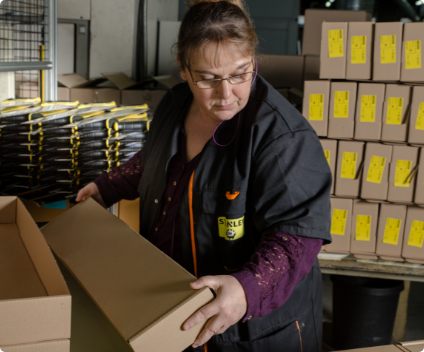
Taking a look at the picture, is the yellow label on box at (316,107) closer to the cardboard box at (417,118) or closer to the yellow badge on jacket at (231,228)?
the cardboard box at (417,118)

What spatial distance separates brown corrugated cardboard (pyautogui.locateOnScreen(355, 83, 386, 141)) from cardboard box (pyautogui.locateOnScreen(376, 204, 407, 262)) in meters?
0.42

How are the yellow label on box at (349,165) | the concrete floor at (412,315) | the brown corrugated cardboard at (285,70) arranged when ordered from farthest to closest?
the brown corrugated cardboard at (285,70) < the concrete floor at (412,315) < the yellow label on box at (349,165)

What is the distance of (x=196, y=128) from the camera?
4.27 ft

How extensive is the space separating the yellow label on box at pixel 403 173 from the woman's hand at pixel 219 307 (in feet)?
5.78

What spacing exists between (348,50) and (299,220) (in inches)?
61.5

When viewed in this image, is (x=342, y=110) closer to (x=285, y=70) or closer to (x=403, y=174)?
(x=403, y=174)

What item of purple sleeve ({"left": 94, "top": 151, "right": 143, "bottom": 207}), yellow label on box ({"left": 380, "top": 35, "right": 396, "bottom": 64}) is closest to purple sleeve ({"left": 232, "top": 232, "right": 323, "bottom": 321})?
purple sleeve ({"left": 94, "top": 151, "right": 143, "bottom": 207})

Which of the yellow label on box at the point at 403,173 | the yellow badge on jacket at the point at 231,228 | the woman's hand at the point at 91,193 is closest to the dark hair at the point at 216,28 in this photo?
the yellow badge on jacket at the point at 231,228

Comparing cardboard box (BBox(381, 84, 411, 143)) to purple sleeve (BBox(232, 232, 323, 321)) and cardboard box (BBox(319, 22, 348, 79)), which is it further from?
purple sleeve (BBox(232, 232, 323, 321))

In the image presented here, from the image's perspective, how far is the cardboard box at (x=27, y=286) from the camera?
0.70 meters

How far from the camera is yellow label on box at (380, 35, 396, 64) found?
2213 millimetres

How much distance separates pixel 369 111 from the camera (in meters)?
2.32

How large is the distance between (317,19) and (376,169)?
1.36 meters

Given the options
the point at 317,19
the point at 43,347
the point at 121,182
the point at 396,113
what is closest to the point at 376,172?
the point at 396,113
